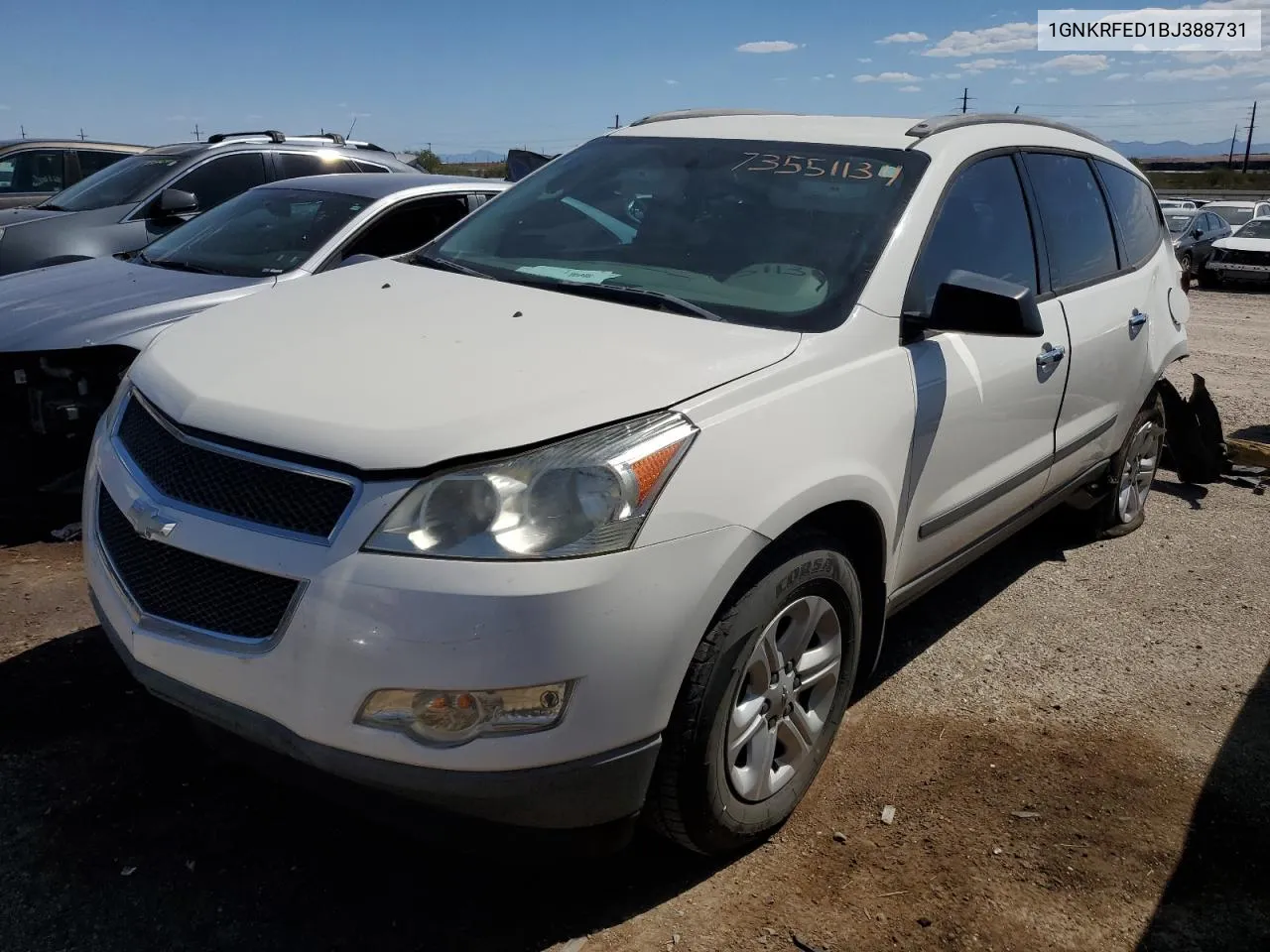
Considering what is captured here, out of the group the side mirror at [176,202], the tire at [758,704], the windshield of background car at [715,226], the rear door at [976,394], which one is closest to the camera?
the tire at [758,704]

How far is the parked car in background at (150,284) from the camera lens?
4.79 metres

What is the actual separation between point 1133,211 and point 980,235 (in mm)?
1909

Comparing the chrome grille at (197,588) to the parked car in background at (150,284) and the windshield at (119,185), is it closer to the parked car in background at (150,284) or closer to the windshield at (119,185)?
the parked car in background at (150,284)

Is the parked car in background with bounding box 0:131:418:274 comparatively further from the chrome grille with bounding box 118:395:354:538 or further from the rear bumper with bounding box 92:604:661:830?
the rear bumper with bounding box 92:604:661:830

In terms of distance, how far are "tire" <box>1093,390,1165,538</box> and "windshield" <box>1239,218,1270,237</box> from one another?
17254 millimetres

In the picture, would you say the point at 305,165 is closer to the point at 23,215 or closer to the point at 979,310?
the point at 23,215

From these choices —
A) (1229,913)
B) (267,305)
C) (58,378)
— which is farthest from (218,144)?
(1229,913)

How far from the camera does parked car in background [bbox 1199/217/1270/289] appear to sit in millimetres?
19297

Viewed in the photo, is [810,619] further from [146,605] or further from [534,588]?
[146,605]

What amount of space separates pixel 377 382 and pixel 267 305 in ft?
2.99

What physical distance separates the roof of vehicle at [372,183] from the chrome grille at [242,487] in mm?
3996

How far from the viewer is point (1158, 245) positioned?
5254 mm

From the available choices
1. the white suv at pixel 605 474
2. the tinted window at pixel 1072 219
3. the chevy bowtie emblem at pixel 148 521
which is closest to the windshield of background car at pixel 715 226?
the white suv at pixel 605 474

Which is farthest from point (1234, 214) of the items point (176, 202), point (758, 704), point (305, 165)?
point (758, 704)
